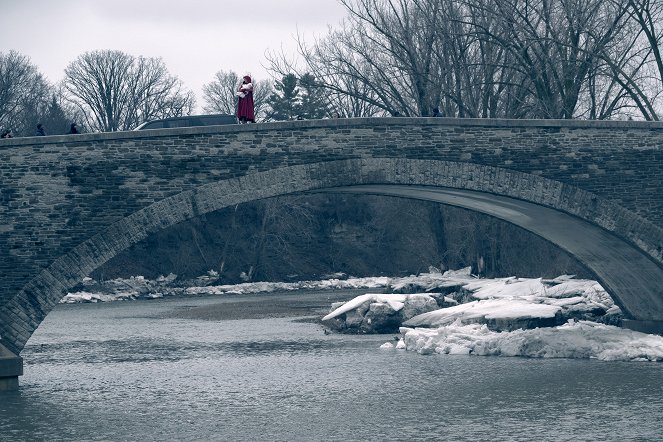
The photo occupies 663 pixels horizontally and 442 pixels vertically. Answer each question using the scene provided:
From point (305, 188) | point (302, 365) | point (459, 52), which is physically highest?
point (459, 52)

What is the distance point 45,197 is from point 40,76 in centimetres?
4217

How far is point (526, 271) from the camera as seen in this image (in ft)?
153

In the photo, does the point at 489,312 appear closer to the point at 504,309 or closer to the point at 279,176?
the point at 504,309

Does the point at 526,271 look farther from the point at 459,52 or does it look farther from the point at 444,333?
the point at 444,333

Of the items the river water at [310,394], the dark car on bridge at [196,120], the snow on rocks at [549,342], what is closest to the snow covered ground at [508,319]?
the snow on rocks at [549,342]

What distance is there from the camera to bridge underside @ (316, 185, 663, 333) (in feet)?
91.2

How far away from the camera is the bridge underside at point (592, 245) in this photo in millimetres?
27812

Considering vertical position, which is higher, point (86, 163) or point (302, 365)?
point (86, 163)

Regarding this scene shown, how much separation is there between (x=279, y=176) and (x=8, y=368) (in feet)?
20.5

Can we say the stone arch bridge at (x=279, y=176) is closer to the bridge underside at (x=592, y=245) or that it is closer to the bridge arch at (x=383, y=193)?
the bridge arch at (x=383, y=193)

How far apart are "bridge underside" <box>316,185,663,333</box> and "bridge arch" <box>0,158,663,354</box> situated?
0.12 ft

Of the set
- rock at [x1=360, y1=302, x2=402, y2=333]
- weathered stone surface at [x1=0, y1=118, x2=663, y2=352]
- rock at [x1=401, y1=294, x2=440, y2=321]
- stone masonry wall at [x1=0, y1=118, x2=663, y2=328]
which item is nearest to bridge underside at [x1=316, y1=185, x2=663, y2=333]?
weathered stone surface at [x1=0, y1=118, x2=663, y2=352]

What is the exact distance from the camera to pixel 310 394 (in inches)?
903

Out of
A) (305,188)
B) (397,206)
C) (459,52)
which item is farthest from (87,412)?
(397,206)
